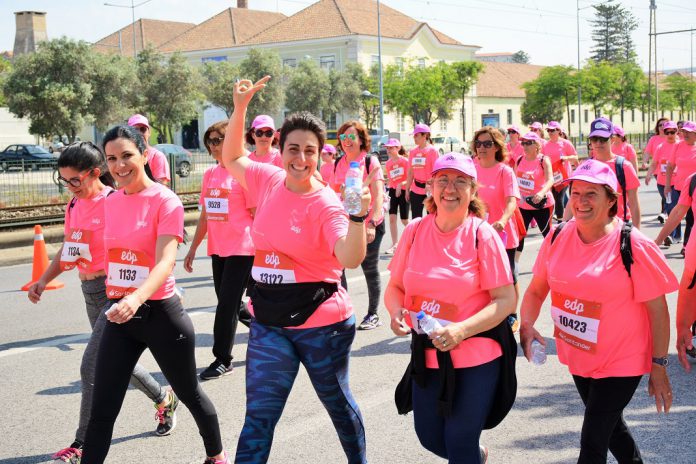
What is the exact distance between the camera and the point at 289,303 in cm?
371

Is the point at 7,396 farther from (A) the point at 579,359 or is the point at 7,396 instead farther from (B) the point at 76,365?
(A) the point at 579,359

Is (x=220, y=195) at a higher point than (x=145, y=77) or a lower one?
Answer: lower

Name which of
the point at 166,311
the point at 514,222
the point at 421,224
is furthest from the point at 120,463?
the point at 514,222

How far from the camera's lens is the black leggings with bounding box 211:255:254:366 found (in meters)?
6.03

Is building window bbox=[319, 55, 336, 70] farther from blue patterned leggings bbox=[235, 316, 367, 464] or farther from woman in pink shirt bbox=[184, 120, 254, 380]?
blue patterned leggings bbox=[235, 316, 367, 464]

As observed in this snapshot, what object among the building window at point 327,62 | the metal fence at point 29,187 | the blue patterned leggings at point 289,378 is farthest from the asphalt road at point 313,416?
the building window at point 327,62

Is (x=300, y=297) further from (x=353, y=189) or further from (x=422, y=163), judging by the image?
(x=422, y=163)

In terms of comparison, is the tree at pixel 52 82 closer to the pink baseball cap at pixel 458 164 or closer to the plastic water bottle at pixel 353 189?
the pink baseball cap at pixel 458 164

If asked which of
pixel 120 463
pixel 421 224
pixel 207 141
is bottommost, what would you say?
pixel 120 463

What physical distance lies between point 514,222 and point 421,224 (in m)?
3.87

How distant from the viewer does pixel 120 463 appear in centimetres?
458

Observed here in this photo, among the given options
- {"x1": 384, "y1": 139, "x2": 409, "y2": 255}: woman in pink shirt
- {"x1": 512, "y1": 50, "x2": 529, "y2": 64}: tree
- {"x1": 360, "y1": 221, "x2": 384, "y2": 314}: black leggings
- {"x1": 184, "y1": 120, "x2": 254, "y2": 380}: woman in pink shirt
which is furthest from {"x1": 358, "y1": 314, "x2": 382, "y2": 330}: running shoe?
{"x1": 512, "y1": 50, "x2": 529, "y2": 64}: tree

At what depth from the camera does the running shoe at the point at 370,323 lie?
7.77 metres

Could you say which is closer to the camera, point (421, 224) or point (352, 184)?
point (352, 184)
